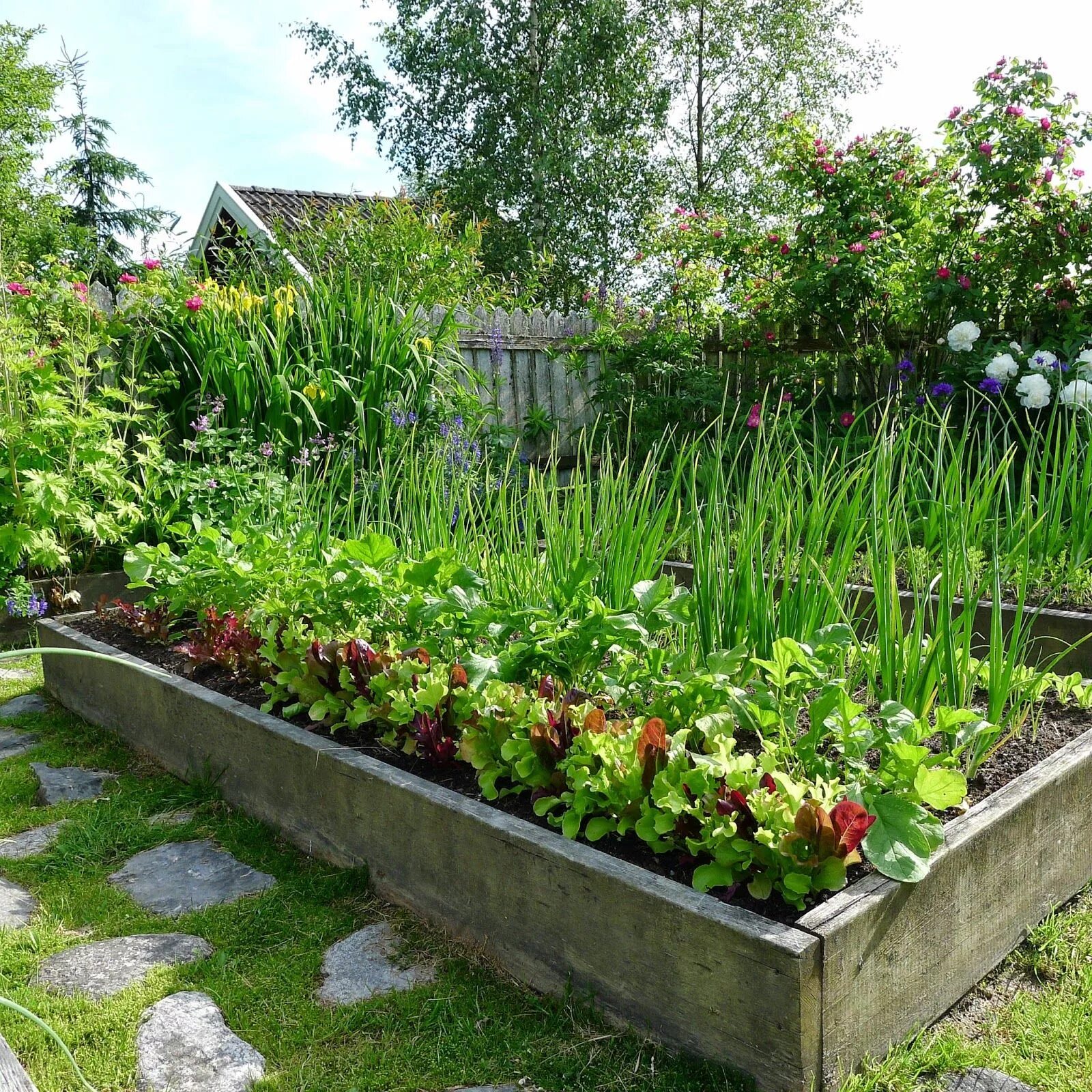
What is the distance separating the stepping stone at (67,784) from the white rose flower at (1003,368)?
4.90m

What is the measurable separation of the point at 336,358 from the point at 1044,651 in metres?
3.77

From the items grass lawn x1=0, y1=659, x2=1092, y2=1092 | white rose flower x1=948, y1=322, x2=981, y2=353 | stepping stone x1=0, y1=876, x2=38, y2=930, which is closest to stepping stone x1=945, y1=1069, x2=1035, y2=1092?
grass lawn x1=0, y1=659, x2=1092, y2=1092

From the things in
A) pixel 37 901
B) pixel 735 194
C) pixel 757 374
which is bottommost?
pixel 37 901

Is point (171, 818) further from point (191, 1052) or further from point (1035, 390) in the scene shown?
point (1035, 390)

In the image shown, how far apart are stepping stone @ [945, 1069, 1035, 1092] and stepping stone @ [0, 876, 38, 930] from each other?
191 cm

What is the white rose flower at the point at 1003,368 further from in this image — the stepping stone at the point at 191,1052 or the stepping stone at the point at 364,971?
the stepping stone at the point at 191,1052

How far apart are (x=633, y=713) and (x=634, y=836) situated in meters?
0.39

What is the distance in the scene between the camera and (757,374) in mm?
6918

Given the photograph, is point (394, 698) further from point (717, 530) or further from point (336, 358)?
point (336, 358)

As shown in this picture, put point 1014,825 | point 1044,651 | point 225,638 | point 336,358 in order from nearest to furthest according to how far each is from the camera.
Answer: point 1014,825
point 225,638
point 1044,651
point 336,358

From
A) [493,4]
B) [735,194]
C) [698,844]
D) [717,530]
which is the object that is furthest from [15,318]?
[735,194]

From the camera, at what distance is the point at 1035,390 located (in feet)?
16.5

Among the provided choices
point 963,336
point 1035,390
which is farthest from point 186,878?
point 963,336

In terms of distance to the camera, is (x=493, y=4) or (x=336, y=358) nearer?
(x=336, y=358)
